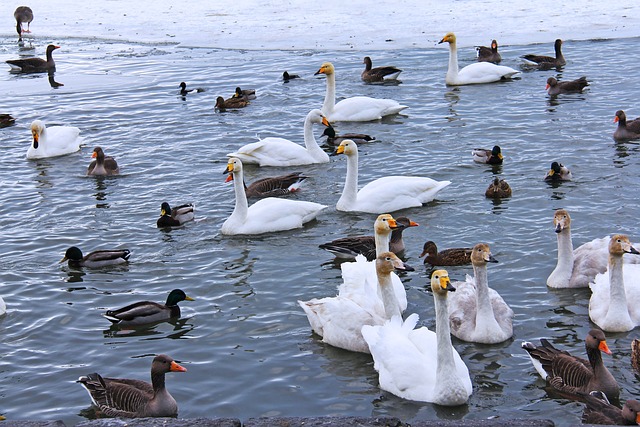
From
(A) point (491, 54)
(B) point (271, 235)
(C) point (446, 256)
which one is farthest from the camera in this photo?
(A) point (491, 54)

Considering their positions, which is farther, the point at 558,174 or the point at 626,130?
the point at 626,130

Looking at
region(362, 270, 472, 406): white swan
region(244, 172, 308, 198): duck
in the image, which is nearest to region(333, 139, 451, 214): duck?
region(244, 172, 308, 198): duck

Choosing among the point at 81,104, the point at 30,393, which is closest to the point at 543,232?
the point at 30,393

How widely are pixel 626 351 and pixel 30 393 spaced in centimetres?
523

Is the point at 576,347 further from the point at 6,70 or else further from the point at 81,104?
the point at 6,70

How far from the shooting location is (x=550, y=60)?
21.3 meters

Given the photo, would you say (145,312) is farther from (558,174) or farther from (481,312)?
(558,174)

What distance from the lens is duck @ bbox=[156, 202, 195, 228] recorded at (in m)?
13.2

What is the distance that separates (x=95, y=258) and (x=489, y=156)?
20.3ft

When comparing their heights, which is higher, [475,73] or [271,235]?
[475,73]

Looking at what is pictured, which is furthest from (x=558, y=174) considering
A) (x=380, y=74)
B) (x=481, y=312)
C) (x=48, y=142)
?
(x=48, y=142)

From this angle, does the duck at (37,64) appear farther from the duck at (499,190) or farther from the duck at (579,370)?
the duck at (579,370)

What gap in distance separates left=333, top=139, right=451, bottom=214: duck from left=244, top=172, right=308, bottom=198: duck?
3.57 ft

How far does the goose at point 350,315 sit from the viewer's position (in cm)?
959
